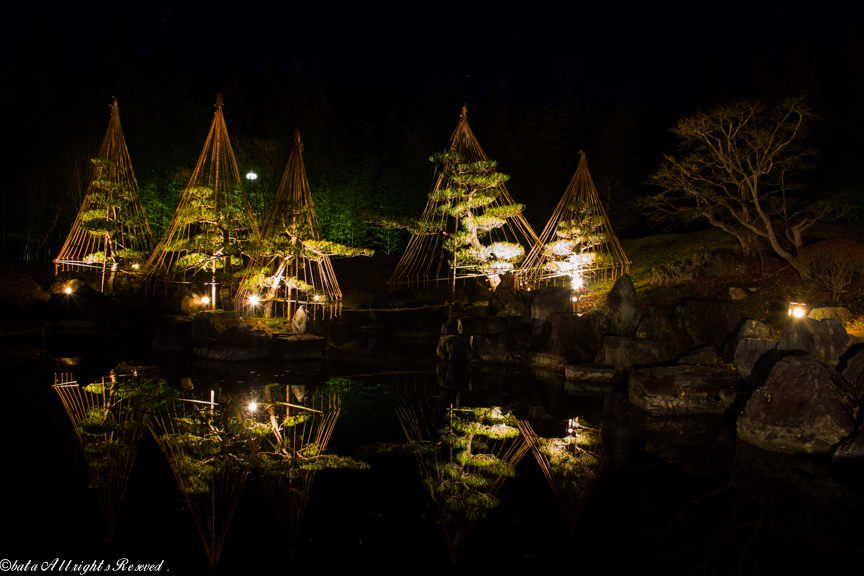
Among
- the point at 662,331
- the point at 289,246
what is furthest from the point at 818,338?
the point at 289,246

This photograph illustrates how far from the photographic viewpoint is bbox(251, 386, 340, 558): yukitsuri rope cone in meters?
4.70

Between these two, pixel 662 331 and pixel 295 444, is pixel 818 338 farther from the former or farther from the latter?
pixel 295 444

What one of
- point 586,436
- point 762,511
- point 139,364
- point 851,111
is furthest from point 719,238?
point 139,364

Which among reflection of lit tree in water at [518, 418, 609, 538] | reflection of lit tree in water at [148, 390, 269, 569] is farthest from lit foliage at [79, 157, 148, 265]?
reflection of lit tree in water at [518, 418, 609, 538]

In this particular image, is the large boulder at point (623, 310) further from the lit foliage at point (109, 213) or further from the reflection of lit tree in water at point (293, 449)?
the lit foliage at point (109, 213)

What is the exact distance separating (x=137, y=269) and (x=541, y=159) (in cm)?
1838

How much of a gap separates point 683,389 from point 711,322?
3421mm

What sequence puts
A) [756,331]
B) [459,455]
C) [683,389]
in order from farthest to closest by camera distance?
[756,331] → [683,389] → [459,455]

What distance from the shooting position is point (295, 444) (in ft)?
20.6

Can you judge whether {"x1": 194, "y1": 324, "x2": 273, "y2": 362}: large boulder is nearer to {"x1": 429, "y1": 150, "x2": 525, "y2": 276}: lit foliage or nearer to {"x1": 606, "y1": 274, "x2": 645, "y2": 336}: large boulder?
{"x1": 429, "y1": 150, "x2": 525, "y2": 276}: lit foliage

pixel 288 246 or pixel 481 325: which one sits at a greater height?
pixel 288 246

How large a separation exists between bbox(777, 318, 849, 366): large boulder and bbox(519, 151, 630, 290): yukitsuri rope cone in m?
6.67

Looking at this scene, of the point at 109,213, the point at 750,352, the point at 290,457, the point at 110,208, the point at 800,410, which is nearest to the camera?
the point at 290,457

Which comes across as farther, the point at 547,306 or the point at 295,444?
the point at 547,306
